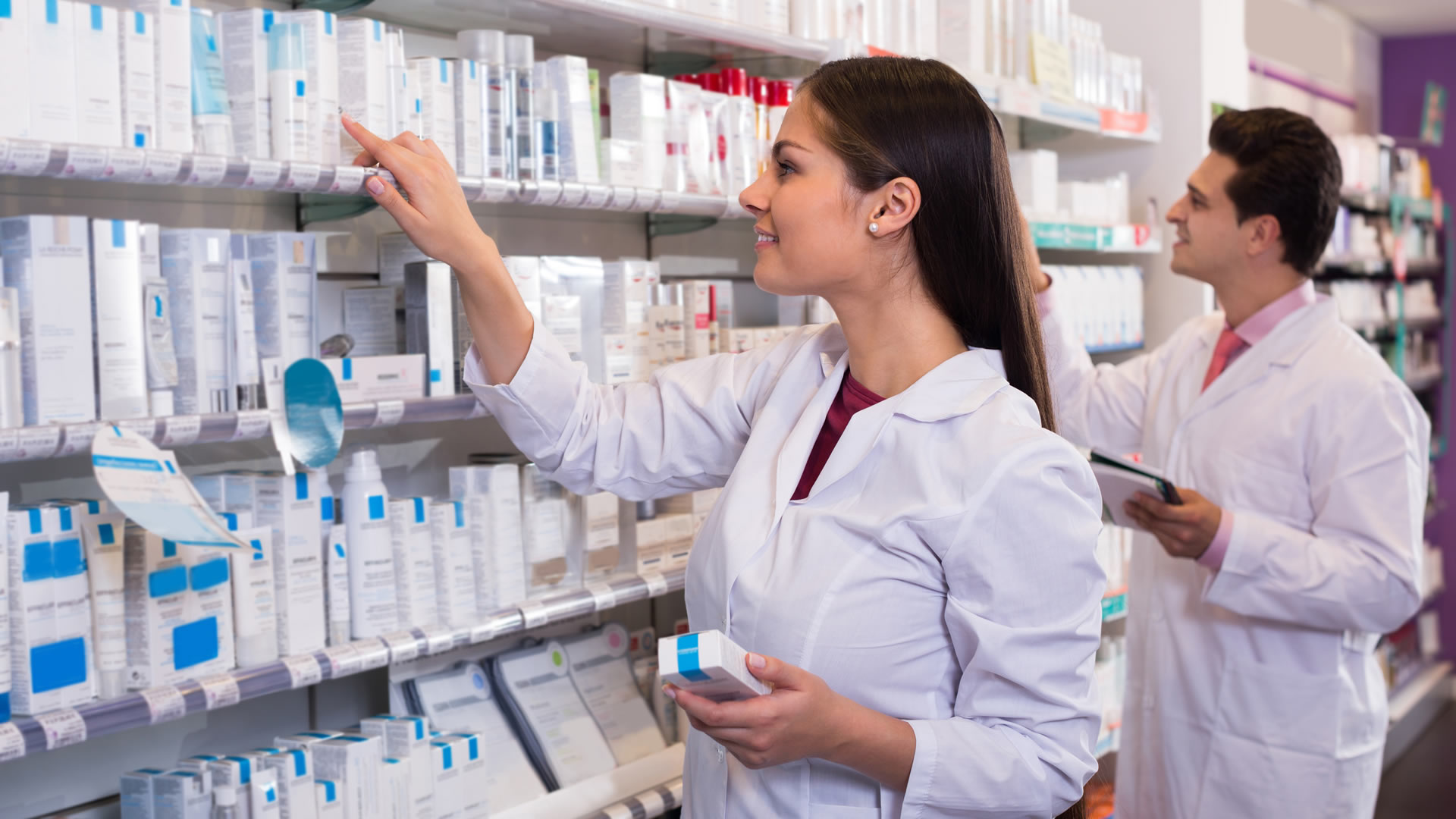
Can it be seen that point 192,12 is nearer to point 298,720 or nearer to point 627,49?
point 627,49

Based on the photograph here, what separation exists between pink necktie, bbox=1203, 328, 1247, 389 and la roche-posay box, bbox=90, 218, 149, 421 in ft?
7.02

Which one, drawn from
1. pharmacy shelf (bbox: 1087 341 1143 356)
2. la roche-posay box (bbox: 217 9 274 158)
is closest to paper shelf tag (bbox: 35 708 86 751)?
la roche-posay box (bbox: 217 9 274 158)

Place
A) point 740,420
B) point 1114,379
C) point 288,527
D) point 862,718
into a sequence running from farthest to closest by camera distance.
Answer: point 1114,379, point 288,527, point 740,420, point 862,718

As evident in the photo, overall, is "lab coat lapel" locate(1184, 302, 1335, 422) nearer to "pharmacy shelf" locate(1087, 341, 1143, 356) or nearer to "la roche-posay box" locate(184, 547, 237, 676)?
"pharmacy shelf" locate(1087, 341, 1143, 356)

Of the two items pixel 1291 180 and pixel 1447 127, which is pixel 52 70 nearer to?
pixel 1291 180

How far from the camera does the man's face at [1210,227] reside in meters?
2.73

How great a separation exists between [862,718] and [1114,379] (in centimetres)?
193

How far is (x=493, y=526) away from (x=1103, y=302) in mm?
2334

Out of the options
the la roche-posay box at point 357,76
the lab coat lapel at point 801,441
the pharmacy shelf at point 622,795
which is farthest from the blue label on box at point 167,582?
the lab coat lapel at point 801,441

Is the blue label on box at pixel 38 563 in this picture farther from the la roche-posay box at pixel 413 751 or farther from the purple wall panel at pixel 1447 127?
the purple wall panel at pixel 1447 127

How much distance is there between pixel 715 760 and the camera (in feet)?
5.45

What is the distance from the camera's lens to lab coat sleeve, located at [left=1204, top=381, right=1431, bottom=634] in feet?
8.00

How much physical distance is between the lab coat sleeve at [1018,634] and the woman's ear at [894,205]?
0.32 meters

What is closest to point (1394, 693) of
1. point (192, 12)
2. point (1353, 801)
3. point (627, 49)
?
point (1353, 801)
